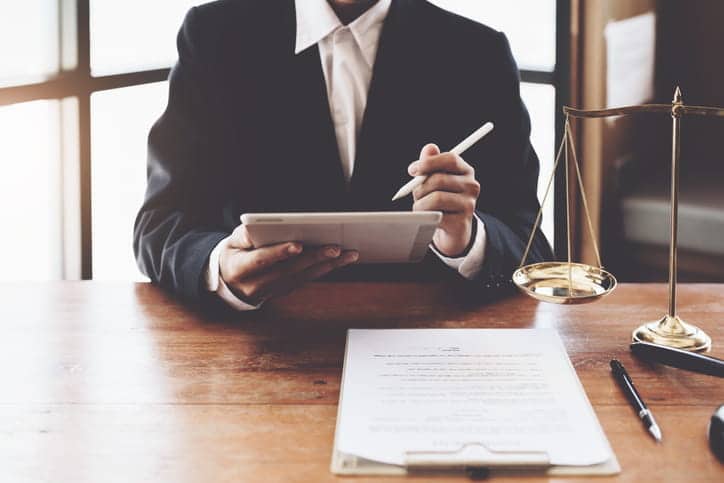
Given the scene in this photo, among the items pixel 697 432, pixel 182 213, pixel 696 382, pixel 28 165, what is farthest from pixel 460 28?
pixel 28 165

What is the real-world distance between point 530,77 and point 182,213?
6.00 feet

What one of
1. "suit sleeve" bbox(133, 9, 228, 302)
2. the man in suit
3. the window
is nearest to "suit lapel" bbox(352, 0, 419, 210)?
the man in suit

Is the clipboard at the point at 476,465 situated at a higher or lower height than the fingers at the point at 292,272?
lower

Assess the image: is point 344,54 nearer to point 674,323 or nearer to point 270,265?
point 270,265

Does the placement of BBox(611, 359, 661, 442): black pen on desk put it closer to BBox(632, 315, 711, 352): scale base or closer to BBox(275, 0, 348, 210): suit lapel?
BBox(632, 315, 711, 352): scale base

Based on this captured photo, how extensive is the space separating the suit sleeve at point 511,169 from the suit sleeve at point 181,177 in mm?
603

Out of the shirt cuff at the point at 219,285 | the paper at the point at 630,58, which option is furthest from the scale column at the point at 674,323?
the paper at the point at 630,58

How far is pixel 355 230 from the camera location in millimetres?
936

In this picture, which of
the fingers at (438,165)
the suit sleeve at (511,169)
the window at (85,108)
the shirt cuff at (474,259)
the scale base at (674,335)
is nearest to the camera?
the scale base at (674,335)

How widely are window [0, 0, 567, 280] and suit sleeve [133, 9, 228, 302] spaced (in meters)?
1.11

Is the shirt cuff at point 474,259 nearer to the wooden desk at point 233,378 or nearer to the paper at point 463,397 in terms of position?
the wooden desk at point 233,378

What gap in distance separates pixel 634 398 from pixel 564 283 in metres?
0.25

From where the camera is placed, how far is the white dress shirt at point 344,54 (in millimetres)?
1580

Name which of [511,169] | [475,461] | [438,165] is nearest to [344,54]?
[511,169]
